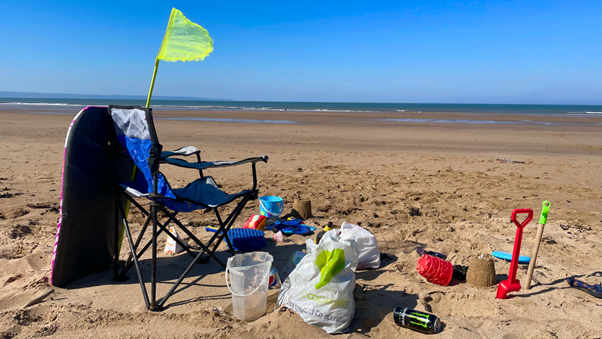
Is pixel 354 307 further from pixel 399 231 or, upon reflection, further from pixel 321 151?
pixel 321 151

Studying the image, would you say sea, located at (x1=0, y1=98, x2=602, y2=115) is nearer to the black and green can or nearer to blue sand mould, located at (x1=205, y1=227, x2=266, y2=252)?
blue sand mould, located at (x1=205, y1=227, x2=266, y2=252)

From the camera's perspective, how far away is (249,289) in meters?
2.52

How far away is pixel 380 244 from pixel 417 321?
1.56 m

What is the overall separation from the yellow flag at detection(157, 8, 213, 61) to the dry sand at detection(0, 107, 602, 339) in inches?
72.2

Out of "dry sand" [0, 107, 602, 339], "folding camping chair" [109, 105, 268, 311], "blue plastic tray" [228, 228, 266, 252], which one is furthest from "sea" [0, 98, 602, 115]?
"folding camping chair" [109, 105, 268, 311]

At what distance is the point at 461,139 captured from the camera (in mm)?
13570

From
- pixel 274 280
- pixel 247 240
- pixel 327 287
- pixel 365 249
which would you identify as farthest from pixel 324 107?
pixel 327 287

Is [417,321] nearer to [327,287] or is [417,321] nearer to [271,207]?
[327,287]

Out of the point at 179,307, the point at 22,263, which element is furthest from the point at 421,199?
the point at 22,263

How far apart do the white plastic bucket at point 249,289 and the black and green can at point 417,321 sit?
2.94ft

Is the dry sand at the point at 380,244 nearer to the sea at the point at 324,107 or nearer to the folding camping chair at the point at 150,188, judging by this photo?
the folding camping chair at the point at 150,188

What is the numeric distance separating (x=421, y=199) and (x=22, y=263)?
4858 millimetres

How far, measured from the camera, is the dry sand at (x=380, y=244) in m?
2.40

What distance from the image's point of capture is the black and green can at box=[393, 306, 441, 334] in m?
2.33
